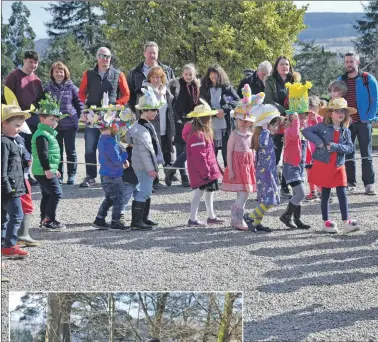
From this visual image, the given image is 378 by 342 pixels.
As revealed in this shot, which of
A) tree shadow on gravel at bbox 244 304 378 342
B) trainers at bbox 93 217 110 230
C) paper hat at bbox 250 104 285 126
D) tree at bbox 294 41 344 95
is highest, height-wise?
tree at bbox 294 41 344 95

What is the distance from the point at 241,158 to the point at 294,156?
0.59m

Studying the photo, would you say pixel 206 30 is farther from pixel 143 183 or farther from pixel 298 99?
pixel 143 183

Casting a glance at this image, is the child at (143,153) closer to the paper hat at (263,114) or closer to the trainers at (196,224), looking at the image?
the trainers at (196,224)

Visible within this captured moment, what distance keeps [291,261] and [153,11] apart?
19.4 metres

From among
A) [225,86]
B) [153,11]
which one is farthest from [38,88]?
[153,11]

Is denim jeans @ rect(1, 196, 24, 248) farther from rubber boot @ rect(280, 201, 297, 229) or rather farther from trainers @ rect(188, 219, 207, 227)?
rubber boot @ rect(280, 201, 297, 229)

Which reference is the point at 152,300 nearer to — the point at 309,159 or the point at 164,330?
the point at 164,330

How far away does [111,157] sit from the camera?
25.7 feet

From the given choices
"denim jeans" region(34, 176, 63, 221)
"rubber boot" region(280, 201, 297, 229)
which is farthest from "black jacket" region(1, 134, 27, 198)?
"rubber boot" region(280, 201, 297, 229)

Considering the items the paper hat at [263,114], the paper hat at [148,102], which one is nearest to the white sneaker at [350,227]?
the paper hat at [263,114]

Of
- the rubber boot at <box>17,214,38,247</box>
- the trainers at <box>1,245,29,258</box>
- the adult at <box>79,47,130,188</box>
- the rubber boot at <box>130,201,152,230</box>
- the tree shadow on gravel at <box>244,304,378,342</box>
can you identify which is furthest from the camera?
the adult at <box>79,47,130,188</box>

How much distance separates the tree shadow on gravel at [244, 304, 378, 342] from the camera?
4.98m

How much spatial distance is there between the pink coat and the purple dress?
0.47 m

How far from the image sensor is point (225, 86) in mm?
10070
